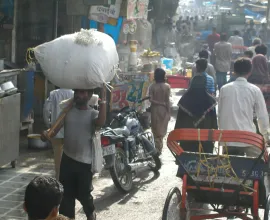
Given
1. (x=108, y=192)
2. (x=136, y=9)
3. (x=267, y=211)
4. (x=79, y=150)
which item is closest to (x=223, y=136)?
(x=267, y=211)

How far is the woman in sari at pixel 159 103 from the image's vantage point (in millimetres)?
10586

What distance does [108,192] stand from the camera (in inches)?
339

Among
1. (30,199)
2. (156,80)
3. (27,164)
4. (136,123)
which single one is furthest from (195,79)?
(30,199)

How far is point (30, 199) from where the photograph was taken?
10.8 feet

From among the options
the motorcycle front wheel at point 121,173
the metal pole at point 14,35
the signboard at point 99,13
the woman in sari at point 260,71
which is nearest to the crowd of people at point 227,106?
the motorcycle front wheel at point 121,173

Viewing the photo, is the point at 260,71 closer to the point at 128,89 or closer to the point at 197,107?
the point at 128,89

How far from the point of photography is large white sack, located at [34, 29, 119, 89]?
6.38 metres

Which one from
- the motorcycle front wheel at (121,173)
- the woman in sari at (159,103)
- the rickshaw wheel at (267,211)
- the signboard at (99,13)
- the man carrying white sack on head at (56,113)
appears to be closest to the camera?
the rickshaw wheel at (267,211)

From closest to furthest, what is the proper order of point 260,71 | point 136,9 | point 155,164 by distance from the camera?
point 155,164
point 136,9
point 260,71

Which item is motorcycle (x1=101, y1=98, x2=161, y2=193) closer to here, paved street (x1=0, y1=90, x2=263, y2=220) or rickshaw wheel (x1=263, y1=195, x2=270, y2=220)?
paved street (x1=0, y1=90, x2=263, y2=220)

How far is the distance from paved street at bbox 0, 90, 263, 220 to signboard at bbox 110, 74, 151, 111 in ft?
8.47

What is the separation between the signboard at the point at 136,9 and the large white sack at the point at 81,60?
6.54 meters

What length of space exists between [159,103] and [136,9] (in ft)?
12.9

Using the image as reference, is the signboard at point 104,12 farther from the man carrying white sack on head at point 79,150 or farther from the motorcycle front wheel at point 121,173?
the man carrying white sack on head at point 79,150
